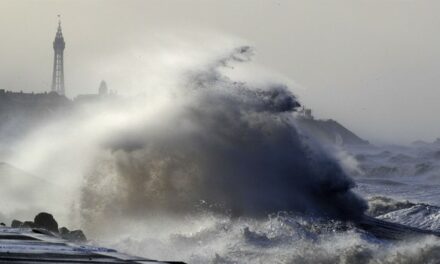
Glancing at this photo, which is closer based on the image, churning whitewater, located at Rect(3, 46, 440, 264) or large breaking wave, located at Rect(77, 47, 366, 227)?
churning whitewater, located at Rect(3, 46, 440, 264)

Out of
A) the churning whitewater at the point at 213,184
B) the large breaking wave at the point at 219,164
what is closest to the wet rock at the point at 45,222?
the churning whitewater at the point at 213,184

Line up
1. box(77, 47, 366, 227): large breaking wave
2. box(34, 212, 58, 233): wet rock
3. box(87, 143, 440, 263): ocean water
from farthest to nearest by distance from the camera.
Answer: box(77, 47, 366, 227): large breaking wave < box(87, 143, 440, 263): ocean water < box(34, 212, 58, 233): wet rock

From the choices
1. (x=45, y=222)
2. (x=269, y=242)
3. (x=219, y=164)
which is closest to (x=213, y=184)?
(x=219, y=164)

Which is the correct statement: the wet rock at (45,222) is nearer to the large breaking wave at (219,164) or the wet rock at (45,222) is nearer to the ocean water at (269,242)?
the ocean water at (269,242)

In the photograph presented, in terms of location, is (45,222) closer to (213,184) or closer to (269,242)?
(269,242)

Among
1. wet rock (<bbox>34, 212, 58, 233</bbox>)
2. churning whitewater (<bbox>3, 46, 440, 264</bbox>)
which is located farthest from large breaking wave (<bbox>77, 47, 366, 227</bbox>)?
wet rock (<bbox>34, 212, 58, 233</bbox>)

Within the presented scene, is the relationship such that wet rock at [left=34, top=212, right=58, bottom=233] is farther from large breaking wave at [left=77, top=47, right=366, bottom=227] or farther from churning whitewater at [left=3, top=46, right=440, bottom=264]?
large breaking wave at [left=77, top=47, right=366, bottom=227]

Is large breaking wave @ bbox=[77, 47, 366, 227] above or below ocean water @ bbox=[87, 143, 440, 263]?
above

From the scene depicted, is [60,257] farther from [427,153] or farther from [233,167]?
[427,153]

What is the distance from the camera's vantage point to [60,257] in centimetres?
1566

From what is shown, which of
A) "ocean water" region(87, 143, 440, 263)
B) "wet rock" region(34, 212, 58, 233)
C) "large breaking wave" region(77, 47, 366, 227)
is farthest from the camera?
"large breaking wave" region(77, 47, 366, 227)

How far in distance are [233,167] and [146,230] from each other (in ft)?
26.3

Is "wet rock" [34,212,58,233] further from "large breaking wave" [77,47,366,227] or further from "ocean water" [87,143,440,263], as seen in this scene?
"large breaking wave" [77,47,366,227]

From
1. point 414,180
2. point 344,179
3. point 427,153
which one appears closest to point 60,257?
point 344,179
